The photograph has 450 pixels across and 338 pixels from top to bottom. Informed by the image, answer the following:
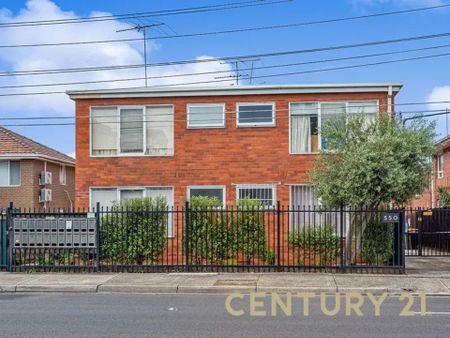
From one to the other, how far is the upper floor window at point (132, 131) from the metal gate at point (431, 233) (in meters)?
8.47

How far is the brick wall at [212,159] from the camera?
62.0 ft

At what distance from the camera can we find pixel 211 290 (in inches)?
502

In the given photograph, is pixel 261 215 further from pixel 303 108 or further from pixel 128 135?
pixel 128 135

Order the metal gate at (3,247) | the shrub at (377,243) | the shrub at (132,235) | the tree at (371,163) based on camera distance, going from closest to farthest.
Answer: the tree at (371,163)
the shrub at (377,243)
the metal gate at (3,247)
the shrub at (132,235)

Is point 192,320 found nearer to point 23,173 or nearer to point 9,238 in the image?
point 9,238

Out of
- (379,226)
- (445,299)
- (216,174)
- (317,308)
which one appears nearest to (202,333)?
(317,308)

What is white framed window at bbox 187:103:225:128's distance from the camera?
19.1 m

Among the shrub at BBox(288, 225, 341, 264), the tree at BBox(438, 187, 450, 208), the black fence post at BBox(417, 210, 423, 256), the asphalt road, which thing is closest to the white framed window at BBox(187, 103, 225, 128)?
the shrub at BBox(288, 225, 341, 264)

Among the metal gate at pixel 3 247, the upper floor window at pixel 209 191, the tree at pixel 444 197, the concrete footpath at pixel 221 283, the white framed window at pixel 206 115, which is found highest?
the white framed window at pixel 206 115

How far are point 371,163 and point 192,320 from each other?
6.97 m

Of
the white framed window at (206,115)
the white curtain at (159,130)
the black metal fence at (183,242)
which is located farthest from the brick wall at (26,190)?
the black metal fence at (183,242)

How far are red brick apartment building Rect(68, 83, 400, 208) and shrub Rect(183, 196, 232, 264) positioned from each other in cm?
302

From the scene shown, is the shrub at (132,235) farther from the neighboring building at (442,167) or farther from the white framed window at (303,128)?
the neighboring building at (442,167)

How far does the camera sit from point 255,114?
19078 mm
